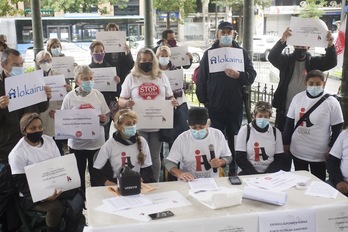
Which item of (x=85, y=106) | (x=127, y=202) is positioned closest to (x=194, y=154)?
(x=127, y=202)

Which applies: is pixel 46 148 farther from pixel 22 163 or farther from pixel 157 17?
pixel 157 17

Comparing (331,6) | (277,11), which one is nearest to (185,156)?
(331,6)

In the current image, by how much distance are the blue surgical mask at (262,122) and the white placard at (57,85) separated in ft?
8.39

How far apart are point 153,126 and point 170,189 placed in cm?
153

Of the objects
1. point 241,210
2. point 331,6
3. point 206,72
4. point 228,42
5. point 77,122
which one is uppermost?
point 331,6

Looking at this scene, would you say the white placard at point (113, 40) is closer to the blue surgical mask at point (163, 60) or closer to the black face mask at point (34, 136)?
the blue surgical mask at point (163, 60)

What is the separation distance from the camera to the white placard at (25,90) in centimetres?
432

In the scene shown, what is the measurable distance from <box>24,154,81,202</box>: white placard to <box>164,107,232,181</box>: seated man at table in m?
0.92

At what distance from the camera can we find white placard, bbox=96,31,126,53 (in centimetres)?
631

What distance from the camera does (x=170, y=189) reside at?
3422mm

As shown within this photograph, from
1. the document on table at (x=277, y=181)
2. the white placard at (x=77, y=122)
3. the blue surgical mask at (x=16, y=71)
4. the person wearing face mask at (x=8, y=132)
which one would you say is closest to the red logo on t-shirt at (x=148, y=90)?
the white placard at (x=77, y=122)

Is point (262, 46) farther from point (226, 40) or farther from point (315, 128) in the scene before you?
point (315, 128)

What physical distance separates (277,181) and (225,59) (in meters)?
2.07

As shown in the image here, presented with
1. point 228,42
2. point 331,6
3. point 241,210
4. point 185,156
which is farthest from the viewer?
point 331,6
